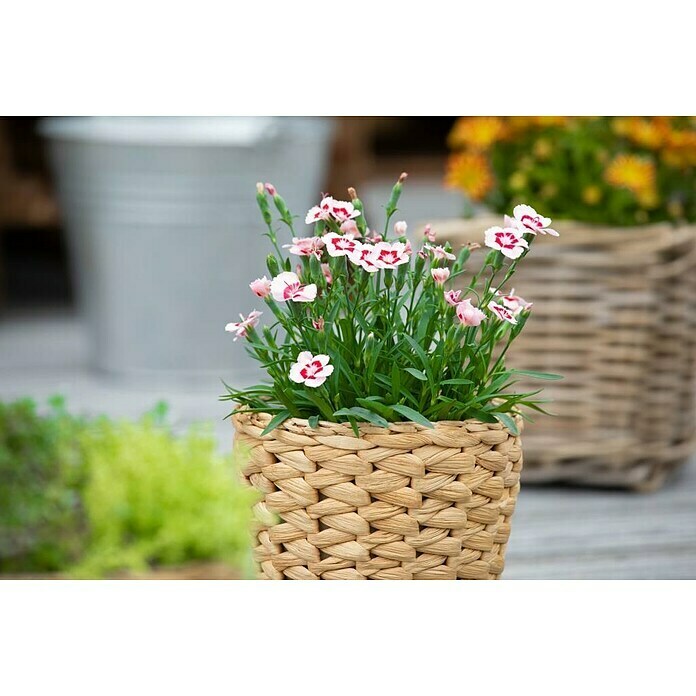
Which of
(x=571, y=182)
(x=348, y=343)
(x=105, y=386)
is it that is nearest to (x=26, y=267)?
(x=105, y=386)

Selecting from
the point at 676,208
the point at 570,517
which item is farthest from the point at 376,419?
the point at 676,208

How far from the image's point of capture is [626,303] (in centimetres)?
213

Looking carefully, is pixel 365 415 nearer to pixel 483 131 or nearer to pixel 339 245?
pixel 339 245

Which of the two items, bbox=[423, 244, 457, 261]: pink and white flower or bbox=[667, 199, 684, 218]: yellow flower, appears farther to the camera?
bbox=[667, 199, 684, 218]: yellow flower

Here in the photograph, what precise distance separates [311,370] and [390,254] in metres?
0.12

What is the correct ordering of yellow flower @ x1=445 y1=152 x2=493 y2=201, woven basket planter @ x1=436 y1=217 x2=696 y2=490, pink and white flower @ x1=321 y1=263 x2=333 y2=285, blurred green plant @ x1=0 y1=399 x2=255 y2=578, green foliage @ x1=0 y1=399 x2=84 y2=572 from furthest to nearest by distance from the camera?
yellow flower @ x1=445 y1=152 x2=493 y2=201 < woven basket planter @ x1=436 y1=217 x2=696 y2=490 < green foliage @ x1=0 y1=399 x2=84 y2=572 < pink and white flower @ x1=321 y1=263 x2=333 y2=285 < blurred green plant @ x1=0 y1=399 x2=255 y2=578

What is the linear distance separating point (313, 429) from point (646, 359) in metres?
1.41

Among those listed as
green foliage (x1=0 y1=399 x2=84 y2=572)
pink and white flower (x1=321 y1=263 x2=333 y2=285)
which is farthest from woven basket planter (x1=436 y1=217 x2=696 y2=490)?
pink and white flower (x1=321 y1=263 x2=333 y2=285)

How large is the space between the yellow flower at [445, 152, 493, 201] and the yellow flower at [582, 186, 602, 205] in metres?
0.21

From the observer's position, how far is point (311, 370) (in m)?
0.88

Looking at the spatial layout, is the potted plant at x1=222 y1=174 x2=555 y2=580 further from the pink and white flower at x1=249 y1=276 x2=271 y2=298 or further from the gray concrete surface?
the gray concrete surface

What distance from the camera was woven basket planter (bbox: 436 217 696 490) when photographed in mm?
2113


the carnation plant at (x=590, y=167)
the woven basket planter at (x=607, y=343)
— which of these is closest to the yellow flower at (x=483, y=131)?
the carnation plant at (x=590, y=167)
